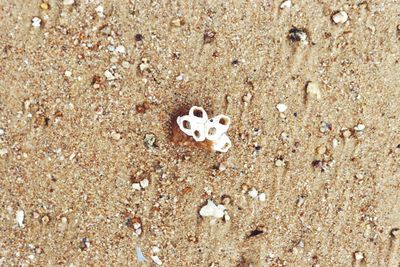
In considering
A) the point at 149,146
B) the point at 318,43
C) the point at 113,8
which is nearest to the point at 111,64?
the point at 113,8

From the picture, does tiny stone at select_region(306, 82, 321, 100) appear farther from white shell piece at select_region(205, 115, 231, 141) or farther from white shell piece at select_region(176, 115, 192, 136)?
white shell piece at select_region(176, 115, 192, 136)

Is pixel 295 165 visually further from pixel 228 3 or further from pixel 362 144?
pixel 228 3

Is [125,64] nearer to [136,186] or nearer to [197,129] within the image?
[197,129]

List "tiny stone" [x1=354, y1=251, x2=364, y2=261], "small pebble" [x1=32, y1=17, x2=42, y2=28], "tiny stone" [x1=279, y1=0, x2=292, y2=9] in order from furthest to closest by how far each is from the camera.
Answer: "tiny stone" [x1=354, y1=251, x2=364, y2=261], "tiny stone" [x1=279, y1=0, x2=292, y2=9], "small pebble" [x1=32, y1=17, x2=42, y2=28]

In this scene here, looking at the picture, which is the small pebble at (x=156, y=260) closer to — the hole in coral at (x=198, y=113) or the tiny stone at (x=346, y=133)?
the hole in coral at (x=198, y=113)

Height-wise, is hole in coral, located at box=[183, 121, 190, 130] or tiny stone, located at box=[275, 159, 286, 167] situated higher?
hole in coral, located at box=[183, 121, 190, 130]

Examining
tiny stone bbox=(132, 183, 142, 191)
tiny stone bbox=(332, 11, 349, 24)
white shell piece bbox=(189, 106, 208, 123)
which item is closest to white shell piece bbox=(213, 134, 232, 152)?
white shell piece bbox=(189, 106, 208, 123)

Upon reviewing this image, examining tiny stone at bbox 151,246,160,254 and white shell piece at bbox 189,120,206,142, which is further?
Answer: tiny stone at bbox 151,246,160,254
